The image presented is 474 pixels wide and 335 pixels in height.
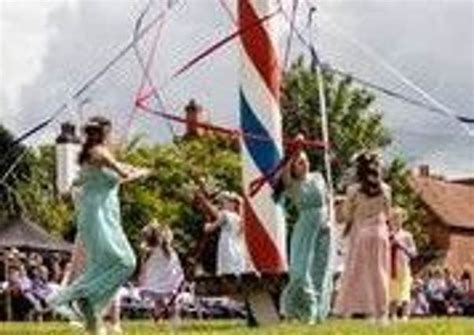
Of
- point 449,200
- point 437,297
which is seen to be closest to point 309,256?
point 437,297

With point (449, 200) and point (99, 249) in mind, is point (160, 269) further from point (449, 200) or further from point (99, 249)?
point (449, 200)

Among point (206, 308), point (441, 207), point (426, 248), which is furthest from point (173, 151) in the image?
point (206, 308)

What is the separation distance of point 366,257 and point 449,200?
73.2m

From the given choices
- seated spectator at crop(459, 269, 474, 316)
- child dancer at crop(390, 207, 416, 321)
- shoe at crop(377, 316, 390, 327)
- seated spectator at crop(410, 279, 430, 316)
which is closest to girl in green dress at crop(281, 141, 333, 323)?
shoe at crop(377, 316, 390, 327)

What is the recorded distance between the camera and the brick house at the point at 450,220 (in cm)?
8512

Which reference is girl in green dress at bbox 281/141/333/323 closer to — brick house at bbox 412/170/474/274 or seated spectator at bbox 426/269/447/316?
seated spectator at bbox 426/269/447/316

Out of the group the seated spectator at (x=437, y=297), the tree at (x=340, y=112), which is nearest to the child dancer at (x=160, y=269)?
the seated spectator at (x=437, y=297)

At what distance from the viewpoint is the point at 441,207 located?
87.7 metres

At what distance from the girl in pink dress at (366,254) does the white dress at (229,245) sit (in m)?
5.68

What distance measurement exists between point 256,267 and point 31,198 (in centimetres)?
5730

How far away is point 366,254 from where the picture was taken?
1736cm

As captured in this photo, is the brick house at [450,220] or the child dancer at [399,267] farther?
the brick house at [450,220]

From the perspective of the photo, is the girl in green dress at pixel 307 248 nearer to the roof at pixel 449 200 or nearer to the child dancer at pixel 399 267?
the child dancer at pixel 399 267

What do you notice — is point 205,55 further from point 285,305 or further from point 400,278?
point 400,278
